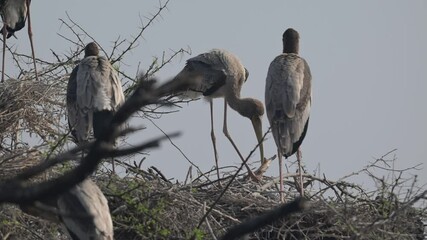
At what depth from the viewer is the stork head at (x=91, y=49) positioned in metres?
9.75

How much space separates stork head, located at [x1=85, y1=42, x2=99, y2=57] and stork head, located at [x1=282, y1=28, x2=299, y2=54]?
6.50ft

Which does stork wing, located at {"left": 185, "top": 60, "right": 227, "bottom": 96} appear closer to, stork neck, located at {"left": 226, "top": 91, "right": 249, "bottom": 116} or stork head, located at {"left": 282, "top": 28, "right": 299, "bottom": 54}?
stork neck, located at {"left": 226, "top": 91, "right": 249, "bottom": 116}

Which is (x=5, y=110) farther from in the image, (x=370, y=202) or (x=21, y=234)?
(x=370, y=202)

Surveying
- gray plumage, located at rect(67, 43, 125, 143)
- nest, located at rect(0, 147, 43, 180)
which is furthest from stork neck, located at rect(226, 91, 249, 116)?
nest, located at rect(0, 147, 43, 180)

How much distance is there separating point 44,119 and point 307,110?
2.61 meters

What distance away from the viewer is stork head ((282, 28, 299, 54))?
10.2 meters

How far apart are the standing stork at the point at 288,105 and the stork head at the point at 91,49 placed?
177cm

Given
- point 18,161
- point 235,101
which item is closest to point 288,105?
point 235,101

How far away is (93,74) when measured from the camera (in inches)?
341

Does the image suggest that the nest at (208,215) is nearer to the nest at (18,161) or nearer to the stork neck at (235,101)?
the nest at (18,161)

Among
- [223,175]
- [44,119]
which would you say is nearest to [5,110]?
[44,119]

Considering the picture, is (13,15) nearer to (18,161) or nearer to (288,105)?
(288,105)

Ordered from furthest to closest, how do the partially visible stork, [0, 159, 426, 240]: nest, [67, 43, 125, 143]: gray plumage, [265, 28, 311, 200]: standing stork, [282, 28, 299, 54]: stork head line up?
[282, 28, 299, 54]: stork head
[265, 28, 311, 200]: standing stork
[67, 43, 125, 143]: gray plumage
[0, 159, 426, 240]: nest
the partially visible stork

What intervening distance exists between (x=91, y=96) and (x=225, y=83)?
2.63 meters
